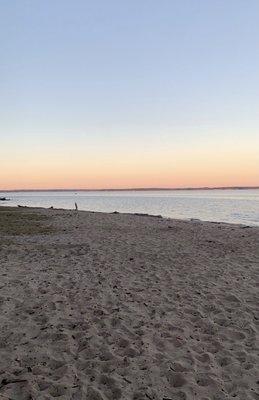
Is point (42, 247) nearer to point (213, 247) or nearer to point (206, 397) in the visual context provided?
point (213, 247)

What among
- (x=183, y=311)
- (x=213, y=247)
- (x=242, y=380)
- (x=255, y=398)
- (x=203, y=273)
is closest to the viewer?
(x=255, y=398)

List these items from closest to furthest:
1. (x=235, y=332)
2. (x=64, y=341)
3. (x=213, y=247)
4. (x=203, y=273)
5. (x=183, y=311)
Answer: (x=64, y=341), (x=235, y=332), (x=183, y=311), (x=203, y=273), (x=213, y=247)

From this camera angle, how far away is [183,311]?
24.6ft

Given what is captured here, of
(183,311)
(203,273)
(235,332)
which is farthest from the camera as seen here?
(203,273)

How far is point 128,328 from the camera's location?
6.62 m

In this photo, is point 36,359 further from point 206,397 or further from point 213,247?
point 213,247

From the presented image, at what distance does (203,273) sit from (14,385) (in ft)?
23.0

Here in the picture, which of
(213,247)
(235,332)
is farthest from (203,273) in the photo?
(213,247)

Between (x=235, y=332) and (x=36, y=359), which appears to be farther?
(x=235, y=332)

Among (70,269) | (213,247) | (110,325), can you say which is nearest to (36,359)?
(110,325)

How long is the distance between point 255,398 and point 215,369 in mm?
744

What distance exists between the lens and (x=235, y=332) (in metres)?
6.49

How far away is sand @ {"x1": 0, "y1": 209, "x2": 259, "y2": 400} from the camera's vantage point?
190 inches

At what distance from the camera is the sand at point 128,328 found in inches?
190
